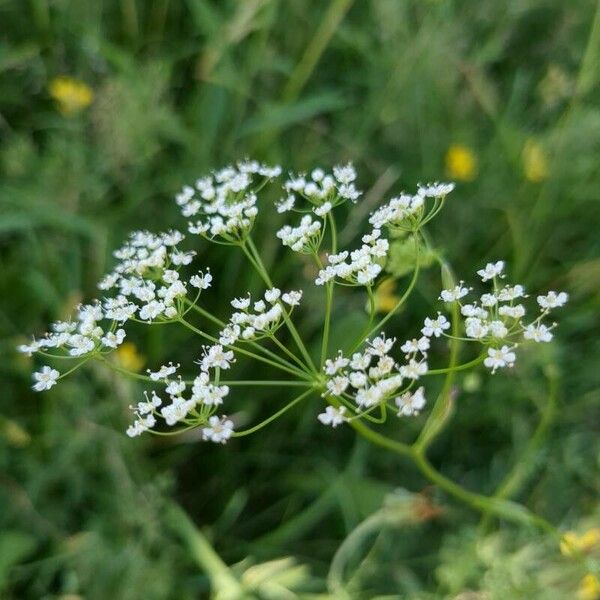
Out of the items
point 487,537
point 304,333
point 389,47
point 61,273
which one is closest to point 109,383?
point 61,273

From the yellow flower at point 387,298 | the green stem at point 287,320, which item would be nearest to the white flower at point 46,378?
the green stem at point 287,320

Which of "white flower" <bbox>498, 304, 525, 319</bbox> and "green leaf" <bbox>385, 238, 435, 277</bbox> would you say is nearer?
"white flower" <bbox>498, 304, 525, 319</bbox>

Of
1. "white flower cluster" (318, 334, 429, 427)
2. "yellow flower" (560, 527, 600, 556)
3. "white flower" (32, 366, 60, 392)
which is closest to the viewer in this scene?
"white flower cluster" (318, 334, 429, 427)

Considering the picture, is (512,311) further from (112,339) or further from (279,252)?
(279,252)

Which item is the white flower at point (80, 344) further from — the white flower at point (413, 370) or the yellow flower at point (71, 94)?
the yellow flower at point (71, 94)

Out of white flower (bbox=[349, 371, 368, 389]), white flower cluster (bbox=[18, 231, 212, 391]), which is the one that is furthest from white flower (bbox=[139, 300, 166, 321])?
white flower (bbox=[349, 371, 368, 389])

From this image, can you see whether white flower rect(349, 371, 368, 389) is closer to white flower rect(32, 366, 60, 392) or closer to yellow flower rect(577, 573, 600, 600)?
→ white flower rect(32, 366, 60, 392)

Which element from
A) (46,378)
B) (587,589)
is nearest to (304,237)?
(46,378)
